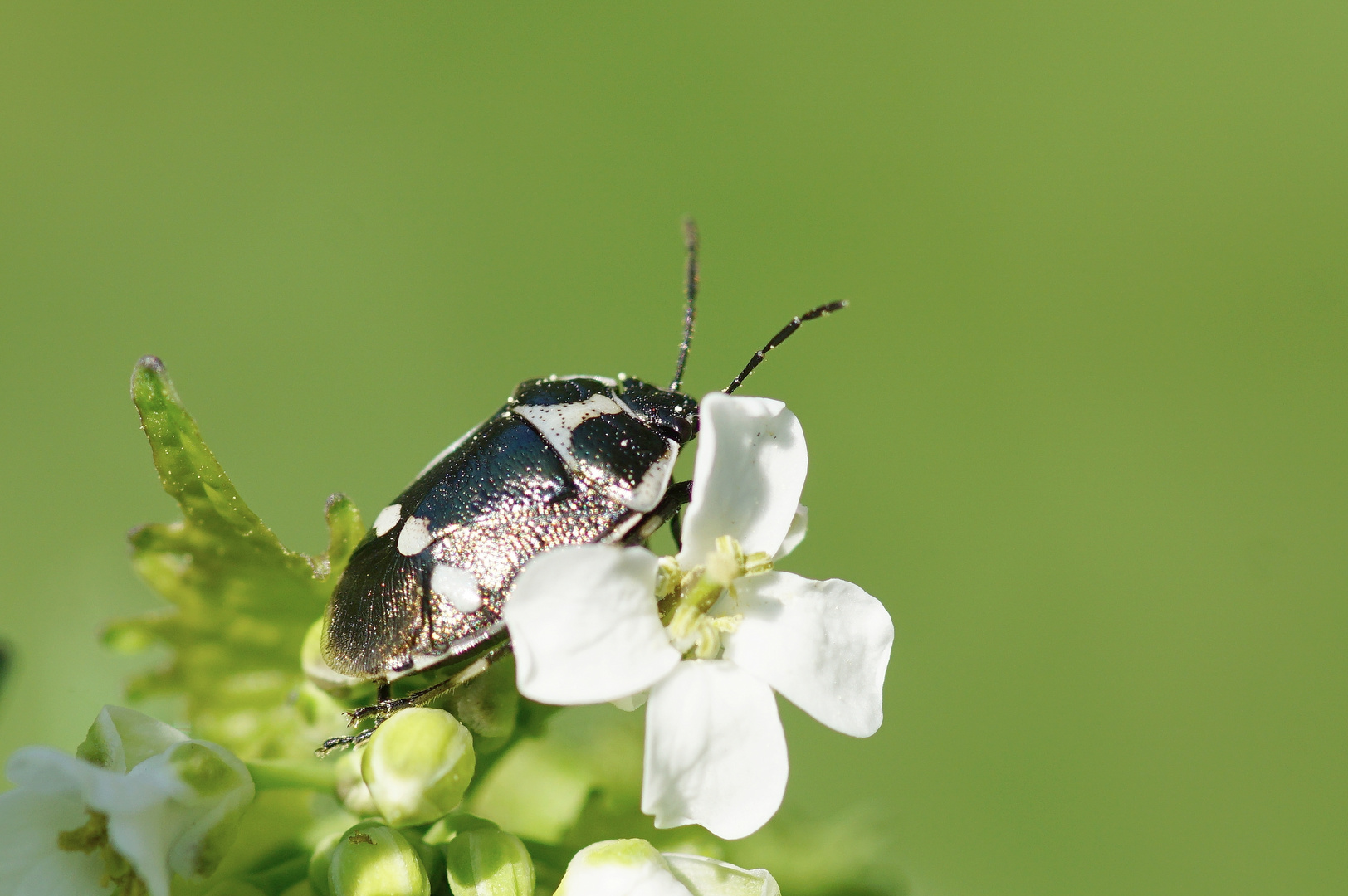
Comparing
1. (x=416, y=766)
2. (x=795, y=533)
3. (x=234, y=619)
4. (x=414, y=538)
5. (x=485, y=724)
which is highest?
(x=414, y=538)

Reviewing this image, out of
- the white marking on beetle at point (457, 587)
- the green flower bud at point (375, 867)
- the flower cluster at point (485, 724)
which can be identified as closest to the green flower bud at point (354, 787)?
the flower cluster at point (485, 724)

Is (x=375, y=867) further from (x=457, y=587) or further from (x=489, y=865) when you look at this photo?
(x=457, y=587)

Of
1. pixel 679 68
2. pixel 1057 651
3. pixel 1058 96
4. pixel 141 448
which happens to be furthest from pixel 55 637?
pixel 1058 96

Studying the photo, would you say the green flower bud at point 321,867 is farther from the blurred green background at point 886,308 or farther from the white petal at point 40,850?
the blurred green background at point 886,308

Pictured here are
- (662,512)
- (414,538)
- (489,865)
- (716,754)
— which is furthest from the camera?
(662,512)

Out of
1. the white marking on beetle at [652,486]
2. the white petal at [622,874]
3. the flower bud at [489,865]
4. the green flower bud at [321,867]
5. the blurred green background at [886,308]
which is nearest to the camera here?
the white petal at [622,874]

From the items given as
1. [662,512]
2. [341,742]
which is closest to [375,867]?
[341,742]

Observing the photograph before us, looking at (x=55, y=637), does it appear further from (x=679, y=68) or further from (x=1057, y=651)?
(x=679, y=68)
